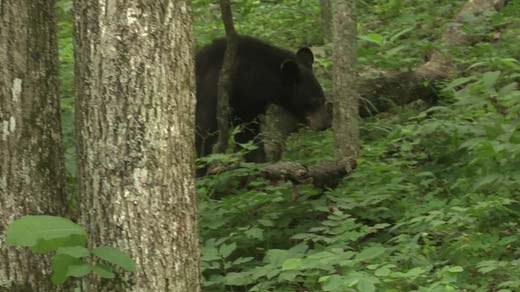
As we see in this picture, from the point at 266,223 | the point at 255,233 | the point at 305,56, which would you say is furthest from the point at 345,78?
the point at 255,233

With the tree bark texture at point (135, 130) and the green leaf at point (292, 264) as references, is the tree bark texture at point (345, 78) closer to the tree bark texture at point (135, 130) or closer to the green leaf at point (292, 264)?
the green leaf at point (292, 264)

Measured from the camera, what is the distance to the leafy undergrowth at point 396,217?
5.50 m

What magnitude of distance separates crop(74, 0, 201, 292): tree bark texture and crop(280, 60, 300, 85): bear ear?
6.08 m

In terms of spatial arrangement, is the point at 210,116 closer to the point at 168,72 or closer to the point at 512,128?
the point at 512,128

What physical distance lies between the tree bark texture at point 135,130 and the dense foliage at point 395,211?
4.00ft

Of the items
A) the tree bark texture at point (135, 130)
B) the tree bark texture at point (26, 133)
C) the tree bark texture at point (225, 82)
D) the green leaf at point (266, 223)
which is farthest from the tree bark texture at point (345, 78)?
the tree bark texture at point (135, 130)

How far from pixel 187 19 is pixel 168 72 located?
0.97 ft

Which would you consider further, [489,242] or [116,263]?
[489,242]

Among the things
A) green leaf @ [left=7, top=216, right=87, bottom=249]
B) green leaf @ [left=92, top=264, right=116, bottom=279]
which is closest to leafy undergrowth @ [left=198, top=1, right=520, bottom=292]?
green leaf @ [left=92, top=264, right=116, bottom=279]

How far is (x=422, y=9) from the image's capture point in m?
13.7

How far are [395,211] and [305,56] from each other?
13.0ft

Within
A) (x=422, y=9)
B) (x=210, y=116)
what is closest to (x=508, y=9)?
(x=422, y=9)

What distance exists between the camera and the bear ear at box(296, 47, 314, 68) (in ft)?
34.8

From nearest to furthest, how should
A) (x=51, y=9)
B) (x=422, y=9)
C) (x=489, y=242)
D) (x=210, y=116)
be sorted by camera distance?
(x=51, y=9) → (x=489, y=242) → (x=210, y=116) → (x=422, y=9)
